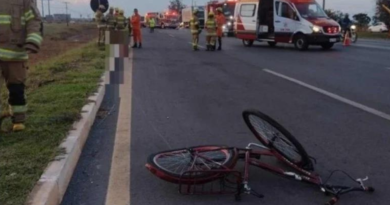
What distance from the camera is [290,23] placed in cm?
2120

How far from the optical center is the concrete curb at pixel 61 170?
3.59 metres

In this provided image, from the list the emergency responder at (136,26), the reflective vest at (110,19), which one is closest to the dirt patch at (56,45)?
the reflective vest at (110,19)

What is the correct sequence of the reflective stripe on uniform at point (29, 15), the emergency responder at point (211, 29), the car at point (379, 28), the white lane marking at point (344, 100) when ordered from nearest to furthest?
the reflective stripe on uniform at point (29, 15) < the white lane marking at point (344, 100) < the emergency responder at point (211, 29) < the car at point (379, 28)

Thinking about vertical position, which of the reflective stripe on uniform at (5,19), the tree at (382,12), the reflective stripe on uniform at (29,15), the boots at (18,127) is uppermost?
the tree at (382,12)

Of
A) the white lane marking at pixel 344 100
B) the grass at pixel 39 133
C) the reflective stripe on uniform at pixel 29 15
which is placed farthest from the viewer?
the white lane marking at pixel 344 100

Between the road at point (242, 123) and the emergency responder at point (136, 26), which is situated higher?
the emergency responder at point (136, 26)

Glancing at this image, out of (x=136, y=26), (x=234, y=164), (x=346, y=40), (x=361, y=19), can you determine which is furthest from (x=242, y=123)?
(x=361, y=19)

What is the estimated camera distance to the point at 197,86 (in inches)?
399

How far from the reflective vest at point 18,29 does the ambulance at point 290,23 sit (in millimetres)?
16314

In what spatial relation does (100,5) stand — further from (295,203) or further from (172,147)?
(295,203)

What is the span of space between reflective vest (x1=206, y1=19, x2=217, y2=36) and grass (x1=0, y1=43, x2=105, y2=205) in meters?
10.5

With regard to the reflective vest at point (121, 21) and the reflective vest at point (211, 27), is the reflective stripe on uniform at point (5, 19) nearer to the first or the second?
the reflective vest at point (121, 21)

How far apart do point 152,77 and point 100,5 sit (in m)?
2.37

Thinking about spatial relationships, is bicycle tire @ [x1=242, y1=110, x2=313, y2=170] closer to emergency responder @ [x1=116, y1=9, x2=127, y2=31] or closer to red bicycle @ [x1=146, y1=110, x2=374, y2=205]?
red bicycle @ [x1=146, y1=110, x2=374, y2=205]
